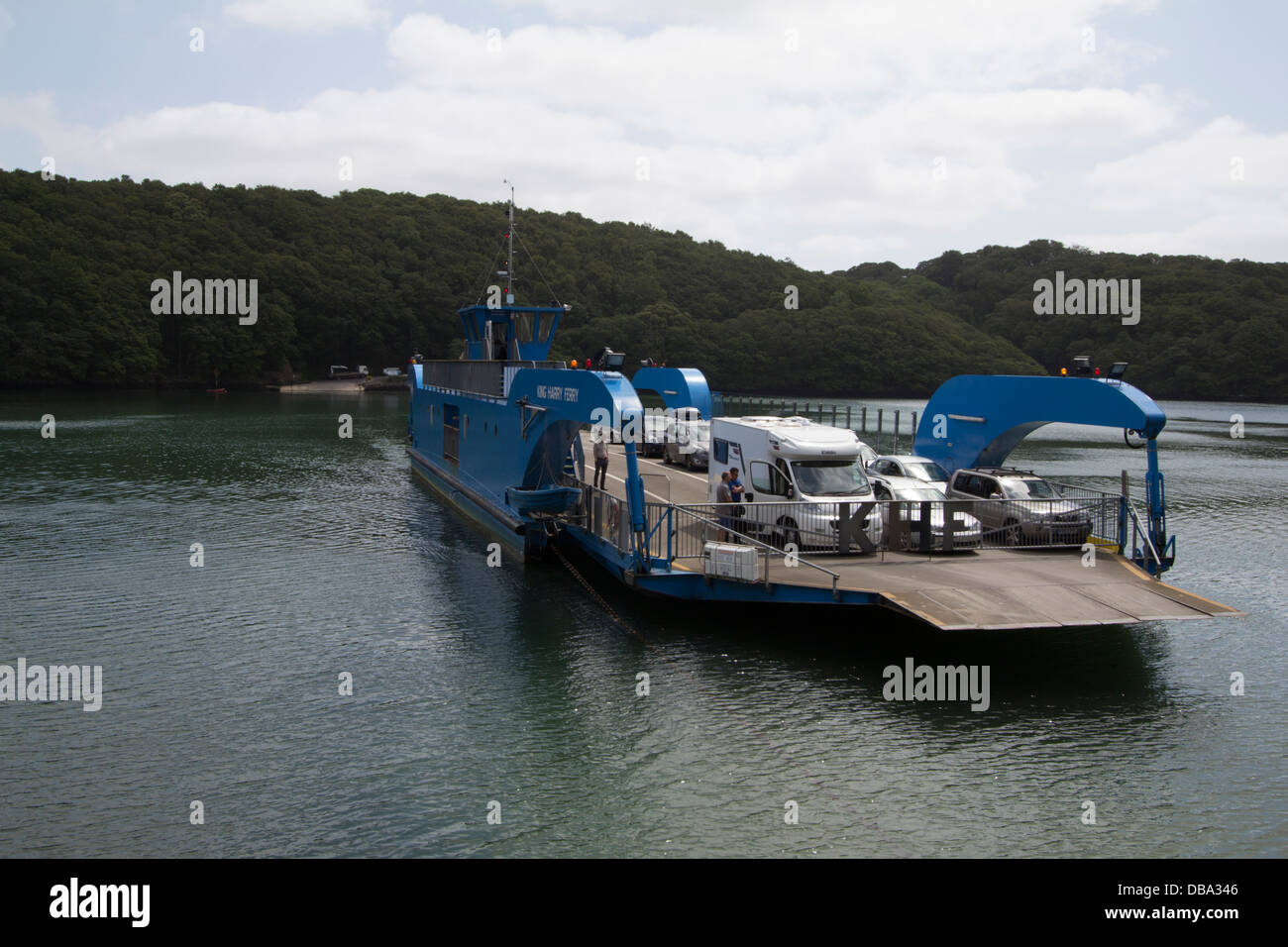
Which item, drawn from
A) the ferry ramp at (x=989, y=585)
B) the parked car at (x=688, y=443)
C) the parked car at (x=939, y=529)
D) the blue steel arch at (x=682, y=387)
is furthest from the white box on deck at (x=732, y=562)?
the blue steel arch at (x=682, y=387)

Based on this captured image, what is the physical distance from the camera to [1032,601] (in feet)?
52.0

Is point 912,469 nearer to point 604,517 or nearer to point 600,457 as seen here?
point 600,457

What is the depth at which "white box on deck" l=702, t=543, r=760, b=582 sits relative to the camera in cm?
1717

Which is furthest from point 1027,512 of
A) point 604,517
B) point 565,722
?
point 565,722

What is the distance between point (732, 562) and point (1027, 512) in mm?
7113

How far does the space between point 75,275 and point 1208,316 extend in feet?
433

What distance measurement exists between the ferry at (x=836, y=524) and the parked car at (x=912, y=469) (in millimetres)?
1028

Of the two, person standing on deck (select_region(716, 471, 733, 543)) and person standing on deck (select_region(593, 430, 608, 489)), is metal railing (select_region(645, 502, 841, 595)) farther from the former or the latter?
person standing on deck (select_region(593, 430, 608, 489))

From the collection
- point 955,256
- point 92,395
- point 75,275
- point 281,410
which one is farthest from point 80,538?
point 955,256

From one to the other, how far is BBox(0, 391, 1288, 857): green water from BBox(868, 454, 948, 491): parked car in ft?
19.9

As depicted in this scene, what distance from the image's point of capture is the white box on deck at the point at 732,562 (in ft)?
56.3

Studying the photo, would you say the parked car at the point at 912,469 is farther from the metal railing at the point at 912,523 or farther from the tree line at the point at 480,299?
the tree line at the point at 480,299

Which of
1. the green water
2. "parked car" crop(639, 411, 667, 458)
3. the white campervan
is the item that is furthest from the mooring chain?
"parked car" crop(639, 411, 667, 458)
